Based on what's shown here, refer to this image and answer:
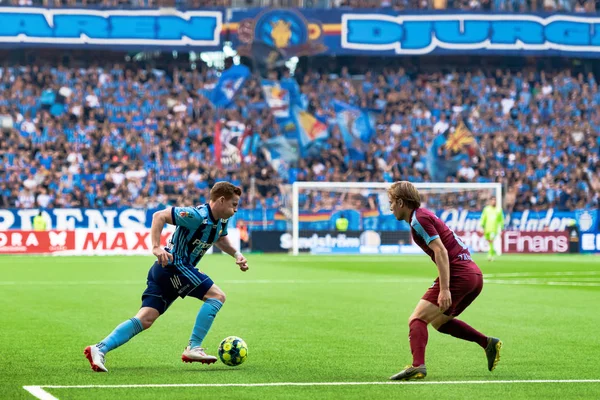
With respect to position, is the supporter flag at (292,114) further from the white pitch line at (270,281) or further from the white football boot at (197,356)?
the white football boot at (197,356)

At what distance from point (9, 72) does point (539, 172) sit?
24388mm

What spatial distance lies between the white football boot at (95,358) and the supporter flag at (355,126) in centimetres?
4019

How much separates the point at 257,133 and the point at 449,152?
8.65 metres

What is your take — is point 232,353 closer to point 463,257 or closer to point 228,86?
point 463,257

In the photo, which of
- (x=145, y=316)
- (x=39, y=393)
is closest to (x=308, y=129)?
(x=145, y=316)

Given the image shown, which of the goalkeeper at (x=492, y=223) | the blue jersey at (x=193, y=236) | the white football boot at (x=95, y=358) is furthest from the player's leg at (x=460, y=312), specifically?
the goalkeeper at (x=492, y=223)

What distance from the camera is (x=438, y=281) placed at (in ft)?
30.2

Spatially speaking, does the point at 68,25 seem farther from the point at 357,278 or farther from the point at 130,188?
the point at 357,278

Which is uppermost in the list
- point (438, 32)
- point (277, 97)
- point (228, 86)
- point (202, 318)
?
point (438, 32)

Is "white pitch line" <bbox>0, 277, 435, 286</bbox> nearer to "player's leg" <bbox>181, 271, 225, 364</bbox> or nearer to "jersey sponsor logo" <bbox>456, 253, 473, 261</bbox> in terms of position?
"player's leg" <bbox>181, 271, 225, 364</bbox>

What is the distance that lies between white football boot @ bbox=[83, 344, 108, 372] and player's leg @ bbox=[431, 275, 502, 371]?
2.84 metres

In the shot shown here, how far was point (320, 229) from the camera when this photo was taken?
142 ft

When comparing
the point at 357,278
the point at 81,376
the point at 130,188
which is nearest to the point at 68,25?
the point at 130,188

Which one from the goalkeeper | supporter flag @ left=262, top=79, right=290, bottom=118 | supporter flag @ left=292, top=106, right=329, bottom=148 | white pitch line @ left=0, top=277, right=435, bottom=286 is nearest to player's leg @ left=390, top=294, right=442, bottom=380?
white pitch line @ left=0, top=277, right=435, bottom=286
